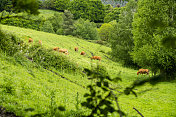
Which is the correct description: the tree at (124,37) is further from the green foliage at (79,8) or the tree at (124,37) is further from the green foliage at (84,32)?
the green foliage at (79,8)

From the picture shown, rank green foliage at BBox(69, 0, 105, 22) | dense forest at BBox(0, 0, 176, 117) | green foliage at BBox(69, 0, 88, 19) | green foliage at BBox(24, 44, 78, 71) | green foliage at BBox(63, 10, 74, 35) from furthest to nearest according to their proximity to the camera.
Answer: green foliage at BBox(69, 0, 105, 22) → green foliage at BBox(69, 0, 88, 19) → green foliage at BBox(63, 10, 74, 35) → green foliage at BBox(24, 44, 78, 71) → dense forest at BBox(0, 0, 176, 117)

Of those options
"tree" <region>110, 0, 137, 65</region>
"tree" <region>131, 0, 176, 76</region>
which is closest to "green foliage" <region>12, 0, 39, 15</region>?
"tree" <region>131, 0, 176, 76</region>

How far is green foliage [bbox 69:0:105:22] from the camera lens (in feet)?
359

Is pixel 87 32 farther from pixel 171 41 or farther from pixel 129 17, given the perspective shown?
pixel 171 41

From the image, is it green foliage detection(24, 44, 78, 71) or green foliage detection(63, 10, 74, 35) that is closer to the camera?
green foliage detection(24, 44, 78, 71)

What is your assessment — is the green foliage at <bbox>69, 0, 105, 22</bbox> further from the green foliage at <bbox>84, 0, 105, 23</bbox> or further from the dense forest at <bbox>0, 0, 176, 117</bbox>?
the dense forest at <bbox>0, 0, 176, 117</bbox>

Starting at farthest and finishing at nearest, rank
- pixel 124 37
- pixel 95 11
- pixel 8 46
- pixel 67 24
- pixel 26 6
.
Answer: pixel 95 11 < pixel 67 24 < pixel 124 37 < pixel 8 46 < pixel 26 6

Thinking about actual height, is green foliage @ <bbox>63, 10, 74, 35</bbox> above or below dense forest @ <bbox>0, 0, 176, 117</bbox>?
above

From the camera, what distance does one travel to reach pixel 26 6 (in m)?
2.97

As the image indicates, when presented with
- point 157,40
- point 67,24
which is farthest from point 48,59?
point 67,24

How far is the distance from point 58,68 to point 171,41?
44.2ft

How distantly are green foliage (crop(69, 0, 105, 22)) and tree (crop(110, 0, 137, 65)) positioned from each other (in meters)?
76.1

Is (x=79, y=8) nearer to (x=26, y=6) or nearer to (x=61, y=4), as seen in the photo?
(x=61, y=4)

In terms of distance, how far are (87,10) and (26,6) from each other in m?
115
